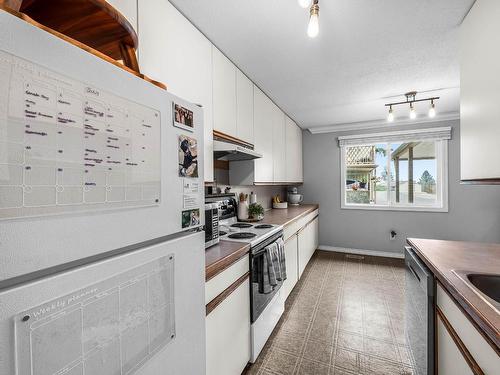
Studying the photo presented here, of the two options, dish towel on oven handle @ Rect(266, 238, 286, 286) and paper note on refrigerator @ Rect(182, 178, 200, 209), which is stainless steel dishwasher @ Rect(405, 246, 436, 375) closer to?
dish towel on oven handle @ Rect(266, 238, 286, 286)

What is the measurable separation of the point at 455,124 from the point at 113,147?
4.77 metres

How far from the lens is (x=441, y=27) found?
159cm

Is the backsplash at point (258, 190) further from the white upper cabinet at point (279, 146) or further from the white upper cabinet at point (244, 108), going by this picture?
the white upper cabinet at point (244, 108)

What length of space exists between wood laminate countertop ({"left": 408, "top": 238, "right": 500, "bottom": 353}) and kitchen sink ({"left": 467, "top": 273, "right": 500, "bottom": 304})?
0.03 m

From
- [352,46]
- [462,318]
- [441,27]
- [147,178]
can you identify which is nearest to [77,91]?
[147,178]

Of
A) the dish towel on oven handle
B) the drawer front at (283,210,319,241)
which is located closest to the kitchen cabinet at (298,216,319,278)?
the drawer front at (283,210,319,241)

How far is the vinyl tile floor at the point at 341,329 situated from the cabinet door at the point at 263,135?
1.45 meters

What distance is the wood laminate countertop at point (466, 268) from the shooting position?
787 millimetres

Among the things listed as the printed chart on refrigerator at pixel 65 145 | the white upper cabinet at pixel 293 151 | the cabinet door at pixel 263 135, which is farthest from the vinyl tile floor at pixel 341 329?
the printed chart on refrigerator at pixel 65 145

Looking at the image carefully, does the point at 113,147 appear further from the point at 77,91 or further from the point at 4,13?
the point at 4,13

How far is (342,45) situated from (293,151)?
7.25 feet

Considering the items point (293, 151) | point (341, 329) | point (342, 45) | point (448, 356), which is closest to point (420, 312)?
point (448, 356)

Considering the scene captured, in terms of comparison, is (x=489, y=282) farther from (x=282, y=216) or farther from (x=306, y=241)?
(x=306, y=241)

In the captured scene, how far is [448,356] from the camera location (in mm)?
1116
